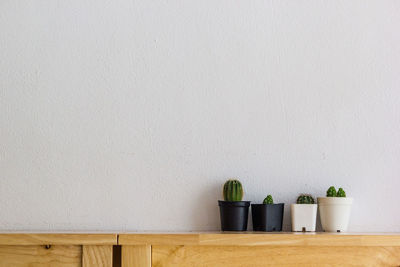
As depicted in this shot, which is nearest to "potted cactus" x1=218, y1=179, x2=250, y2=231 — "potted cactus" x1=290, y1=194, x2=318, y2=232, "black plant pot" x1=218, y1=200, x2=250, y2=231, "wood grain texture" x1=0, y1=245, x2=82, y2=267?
"black plant pot" x1=218, y1=200, x2=250, y2=231

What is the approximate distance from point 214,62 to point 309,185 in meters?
0.50

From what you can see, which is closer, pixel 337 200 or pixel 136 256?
pixel 136 256

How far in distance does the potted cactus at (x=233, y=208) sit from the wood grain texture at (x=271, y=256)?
0.53ft

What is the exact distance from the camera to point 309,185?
181 centimetres

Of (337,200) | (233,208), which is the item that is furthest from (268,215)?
(337,200)

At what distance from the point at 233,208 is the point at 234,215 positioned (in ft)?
0.07

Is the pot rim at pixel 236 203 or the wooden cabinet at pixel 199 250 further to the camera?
the pot rim at pixel 236 203

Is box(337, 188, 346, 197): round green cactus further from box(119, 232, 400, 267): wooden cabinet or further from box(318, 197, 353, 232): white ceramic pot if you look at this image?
box(119, 232, 400, 267): wooden cabinet

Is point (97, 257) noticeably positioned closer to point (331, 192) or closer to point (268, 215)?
point (268, 215)

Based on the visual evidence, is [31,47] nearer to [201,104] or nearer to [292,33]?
[201,104]

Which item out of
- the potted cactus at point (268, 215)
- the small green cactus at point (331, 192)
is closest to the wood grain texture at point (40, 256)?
the potted cactus at point (268, 215)

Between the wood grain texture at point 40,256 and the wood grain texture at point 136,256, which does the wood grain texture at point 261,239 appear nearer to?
the wood grain texture at point 136,256

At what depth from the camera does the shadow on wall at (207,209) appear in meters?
1.80

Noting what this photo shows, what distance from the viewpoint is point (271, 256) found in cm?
154
